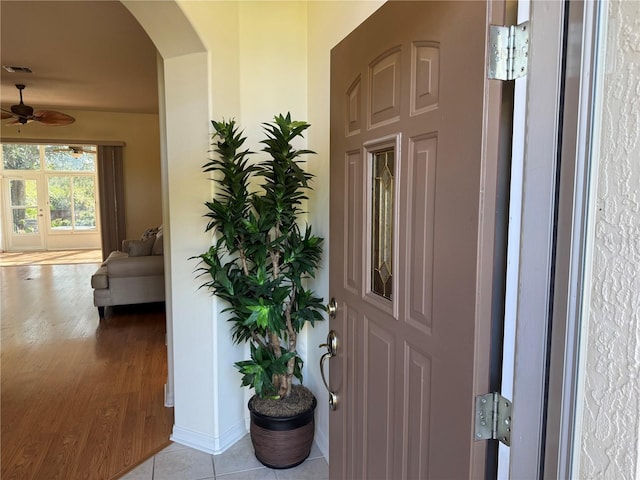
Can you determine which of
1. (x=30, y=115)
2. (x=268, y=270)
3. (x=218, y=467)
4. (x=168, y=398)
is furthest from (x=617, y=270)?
(x=30, y=115)

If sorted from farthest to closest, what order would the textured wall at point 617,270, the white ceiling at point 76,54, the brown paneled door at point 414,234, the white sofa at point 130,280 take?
the white sofa at point 130,280 → the white ceiling at point 76,54 → the brown paneled door at point 414,234 → the textured wall at point 617,270

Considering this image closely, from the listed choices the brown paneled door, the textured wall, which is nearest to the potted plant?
the brown paneled door

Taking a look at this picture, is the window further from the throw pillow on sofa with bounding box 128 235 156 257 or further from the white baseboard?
the white baseboard

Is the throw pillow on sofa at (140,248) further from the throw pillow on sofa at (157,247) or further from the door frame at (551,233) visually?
the door frame at (551,233)

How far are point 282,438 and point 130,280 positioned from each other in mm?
3409

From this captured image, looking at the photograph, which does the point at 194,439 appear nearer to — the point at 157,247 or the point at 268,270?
the point at 268,270

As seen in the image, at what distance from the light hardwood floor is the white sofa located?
0.23 meters

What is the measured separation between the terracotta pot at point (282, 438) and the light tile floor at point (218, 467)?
5 centimetres

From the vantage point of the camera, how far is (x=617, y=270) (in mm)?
695

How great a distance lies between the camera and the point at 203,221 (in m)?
2.37

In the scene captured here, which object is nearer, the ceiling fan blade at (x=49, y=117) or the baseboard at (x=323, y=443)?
the baseboard at (x=323, y=443)

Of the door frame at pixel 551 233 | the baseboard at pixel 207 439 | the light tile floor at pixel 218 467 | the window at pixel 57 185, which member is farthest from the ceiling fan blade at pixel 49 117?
the door frame at pixel 551 233

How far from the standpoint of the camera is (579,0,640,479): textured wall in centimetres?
67

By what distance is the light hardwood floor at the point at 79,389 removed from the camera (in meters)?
2.41
